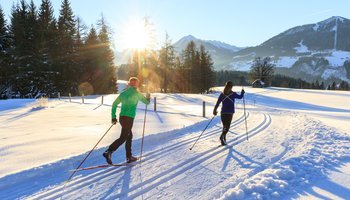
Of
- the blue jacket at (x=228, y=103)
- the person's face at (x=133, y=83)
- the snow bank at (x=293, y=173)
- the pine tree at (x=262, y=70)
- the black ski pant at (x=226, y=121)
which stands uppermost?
the pine tree at (x=262, y=70)

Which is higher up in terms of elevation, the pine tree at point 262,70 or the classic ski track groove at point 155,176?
the pine tree at point 262,70

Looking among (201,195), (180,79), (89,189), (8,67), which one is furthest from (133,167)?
(180,79)

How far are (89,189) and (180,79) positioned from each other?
56.4 metres

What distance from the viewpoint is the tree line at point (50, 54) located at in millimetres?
41375

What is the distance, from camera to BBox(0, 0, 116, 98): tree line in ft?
136

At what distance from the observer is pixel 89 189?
5.79 m

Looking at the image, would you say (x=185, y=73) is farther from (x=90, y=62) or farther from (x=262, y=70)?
(x=262, y=70)

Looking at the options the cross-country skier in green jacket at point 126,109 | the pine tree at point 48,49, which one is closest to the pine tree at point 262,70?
the pine tree at point 48,49

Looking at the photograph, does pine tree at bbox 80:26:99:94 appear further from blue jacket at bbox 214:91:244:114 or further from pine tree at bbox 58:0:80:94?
blue jacket at bbox 214:91:244:114

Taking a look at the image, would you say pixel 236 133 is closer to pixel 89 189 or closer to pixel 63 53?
pixel 89 189

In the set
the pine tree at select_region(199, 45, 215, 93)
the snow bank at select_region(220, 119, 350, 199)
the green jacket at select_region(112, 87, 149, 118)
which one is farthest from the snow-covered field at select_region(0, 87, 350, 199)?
the pine tree at select_region(199, 45, 215, 93)

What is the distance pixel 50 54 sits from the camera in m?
44.6

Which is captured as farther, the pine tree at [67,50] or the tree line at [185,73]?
the tree line at [185,73]

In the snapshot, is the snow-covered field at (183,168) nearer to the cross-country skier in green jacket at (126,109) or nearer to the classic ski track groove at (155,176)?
the classic ski track groove at (155,176)
